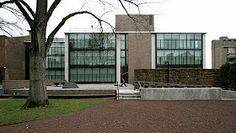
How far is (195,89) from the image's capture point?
26.2 m

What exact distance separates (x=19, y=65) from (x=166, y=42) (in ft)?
88.3

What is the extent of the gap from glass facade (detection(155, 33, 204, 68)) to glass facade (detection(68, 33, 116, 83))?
850 centimetres

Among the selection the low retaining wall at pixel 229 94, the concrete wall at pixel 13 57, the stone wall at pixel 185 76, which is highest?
the concrete wall at pixel 13 57

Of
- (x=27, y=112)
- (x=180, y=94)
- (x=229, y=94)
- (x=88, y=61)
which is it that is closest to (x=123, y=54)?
(x=88, y=61)

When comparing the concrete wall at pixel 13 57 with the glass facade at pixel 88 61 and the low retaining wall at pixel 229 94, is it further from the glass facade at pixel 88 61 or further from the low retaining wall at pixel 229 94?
the low retaining wall at pixel 229 94

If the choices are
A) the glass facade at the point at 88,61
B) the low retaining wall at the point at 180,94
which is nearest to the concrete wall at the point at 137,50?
the glass facade at the point at 88,61

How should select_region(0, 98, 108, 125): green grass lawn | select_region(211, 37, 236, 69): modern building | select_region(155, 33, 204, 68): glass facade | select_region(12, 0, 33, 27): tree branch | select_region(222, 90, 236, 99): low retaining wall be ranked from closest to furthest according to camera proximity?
1. select_region(0, 98, 108, 125): green grass lawn
2. select_region(12, 0, 33, 27): tree branch
3. select_region(222, 90, 236, 99): low retaining wall
4. select_region(155, 33, 204, 68): glass facade
5. select_region(211, 37, 236, 69): modern building

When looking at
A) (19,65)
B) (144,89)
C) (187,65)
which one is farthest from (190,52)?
(144,89)

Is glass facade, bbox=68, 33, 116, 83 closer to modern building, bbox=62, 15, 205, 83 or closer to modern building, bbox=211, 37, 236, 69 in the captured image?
modern building, bbox=62, 15, 205, 83

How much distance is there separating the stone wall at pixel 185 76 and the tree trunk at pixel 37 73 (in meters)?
20.5

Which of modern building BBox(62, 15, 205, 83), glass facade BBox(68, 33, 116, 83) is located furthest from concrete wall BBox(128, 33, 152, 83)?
glass facade BBox(68, 33, 116, 83)

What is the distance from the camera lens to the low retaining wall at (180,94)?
2612 cm

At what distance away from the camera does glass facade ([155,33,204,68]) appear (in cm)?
5856

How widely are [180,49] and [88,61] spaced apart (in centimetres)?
1661
